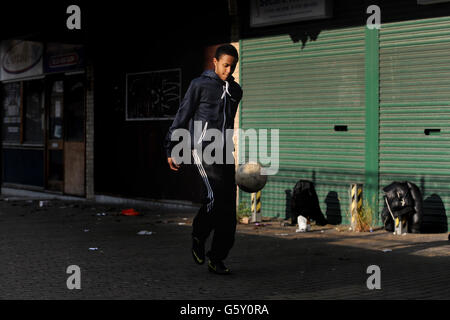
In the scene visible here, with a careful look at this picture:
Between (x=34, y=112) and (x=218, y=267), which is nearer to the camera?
(x=218, y=267)

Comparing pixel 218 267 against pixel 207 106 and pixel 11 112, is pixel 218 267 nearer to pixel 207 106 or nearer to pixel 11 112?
pixel 207 106

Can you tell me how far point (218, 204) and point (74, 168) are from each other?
11332 mm

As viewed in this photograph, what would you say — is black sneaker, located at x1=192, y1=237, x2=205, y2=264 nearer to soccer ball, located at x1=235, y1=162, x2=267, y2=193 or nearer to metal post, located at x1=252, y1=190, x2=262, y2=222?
soccer ball, located at x1=235, y1=162, x2=267, y2=193

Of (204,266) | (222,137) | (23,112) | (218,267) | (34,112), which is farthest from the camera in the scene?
(23,112)

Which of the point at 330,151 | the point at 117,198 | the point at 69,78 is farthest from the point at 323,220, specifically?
the point at 69,78

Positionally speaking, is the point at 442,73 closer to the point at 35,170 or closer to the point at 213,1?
the point at 213,1

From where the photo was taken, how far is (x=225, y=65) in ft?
23.8

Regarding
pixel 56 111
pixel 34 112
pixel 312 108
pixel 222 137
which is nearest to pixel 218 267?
pixel 222 137

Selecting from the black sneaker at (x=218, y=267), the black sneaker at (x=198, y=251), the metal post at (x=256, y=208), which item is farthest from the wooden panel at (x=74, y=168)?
the black sneaker at (x=218, y=267)

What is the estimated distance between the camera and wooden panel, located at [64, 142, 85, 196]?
1777 centimetres

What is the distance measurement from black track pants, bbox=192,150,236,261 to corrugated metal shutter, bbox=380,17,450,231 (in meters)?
4.81

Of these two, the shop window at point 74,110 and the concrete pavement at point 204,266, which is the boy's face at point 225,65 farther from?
the shop window at point 74,110

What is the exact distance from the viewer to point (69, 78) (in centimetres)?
1814

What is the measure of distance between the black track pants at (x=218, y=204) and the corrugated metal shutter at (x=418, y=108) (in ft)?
15.8
